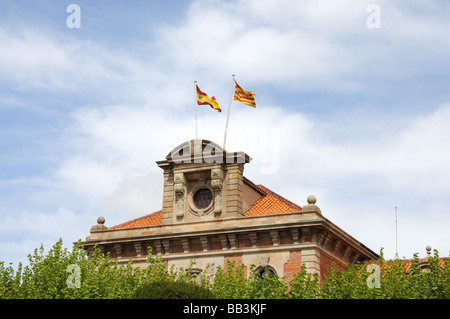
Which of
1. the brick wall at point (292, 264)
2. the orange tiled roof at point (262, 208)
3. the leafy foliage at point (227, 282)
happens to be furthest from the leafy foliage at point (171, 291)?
the orange tiled roof at point (262, 208)

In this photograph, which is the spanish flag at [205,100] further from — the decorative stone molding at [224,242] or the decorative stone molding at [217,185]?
the decorative stone molding at [224,242]

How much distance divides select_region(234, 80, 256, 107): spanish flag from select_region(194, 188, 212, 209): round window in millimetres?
5392

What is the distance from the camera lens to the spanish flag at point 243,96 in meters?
42.3

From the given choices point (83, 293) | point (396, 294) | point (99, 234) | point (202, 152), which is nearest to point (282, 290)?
point (396, 294)

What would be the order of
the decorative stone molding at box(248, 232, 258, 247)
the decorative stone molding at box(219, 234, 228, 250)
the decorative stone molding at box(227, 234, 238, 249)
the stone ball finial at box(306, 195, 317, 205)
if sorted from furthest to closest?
the decorative stone molding at box(219, 234, 228, 250), the decorative stone molding at box(227, 234, 238, 249), the decorative stone molding at box(248, 232, 258, 247), the stone ball finial at box(306, 195, 317, 205)

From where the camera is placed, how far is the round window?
41062 mm

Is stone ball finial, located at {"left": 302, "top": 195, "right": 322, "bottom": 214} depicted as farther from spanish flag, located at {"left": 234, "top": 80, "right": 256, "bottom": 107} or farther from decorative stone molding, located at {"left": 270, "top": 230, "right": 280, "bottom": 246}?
spanish flag, located at {"left": 234, "top": 80, "right": 256, "bottom": 107}

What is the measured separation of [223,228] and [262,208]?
308 cm

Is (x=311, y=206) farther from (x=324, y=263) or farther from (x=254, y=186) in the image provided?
(x=254, y=186)

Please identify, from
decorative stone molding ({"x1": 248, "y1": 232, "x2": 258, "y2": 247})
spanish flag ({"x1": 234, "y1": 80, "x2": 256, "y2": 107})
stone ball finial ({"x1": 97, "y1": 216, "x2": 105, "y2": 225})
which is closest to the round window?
decorative stone molding ({"x1": 248, "y1": 232, "x2": 258, "y2": 247})

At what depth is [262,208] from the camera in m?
41.1
